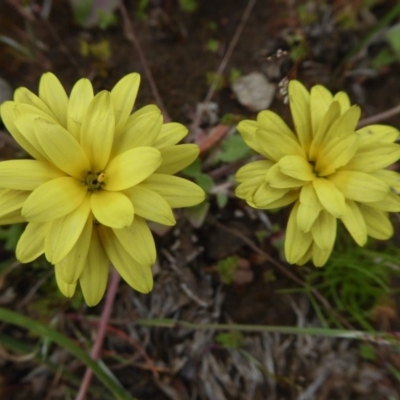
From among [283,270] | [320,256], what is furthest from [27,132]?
[283,270]

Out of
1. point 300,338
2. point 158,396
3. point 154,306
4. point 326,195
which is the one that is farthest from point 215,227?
point 326,195

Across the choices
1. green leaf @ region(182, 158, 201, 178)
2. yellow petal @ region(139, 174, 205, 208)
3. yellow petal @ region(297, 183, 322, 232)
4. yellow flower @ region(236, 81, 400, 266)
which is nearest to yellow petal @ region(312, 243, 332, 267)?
yellow flower @ region(236, 81, 400, 266)

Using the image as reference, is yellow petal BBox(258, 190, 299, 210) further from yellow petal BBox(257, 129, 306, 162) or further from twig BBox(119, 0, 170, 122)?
twig BBox(119, 0, 170, 122)

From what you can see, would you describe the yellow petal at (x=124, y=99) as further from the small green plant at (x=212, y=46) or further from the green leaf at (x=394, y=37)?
the green leaf at (x=394, y=37)

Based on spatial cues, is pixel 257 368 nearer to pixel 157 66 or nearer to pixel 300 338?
pixel 300 338

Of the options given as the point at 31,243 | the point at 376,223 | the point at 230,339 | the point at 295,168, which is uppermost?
the point at 31,243

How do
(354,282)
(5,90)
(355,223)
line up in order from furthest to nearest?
(5,90) < (354,282) < (355,223)

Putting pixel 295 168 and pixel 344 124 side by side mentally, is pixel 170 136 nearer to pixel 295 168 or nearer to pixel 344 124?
pixel 295 168
